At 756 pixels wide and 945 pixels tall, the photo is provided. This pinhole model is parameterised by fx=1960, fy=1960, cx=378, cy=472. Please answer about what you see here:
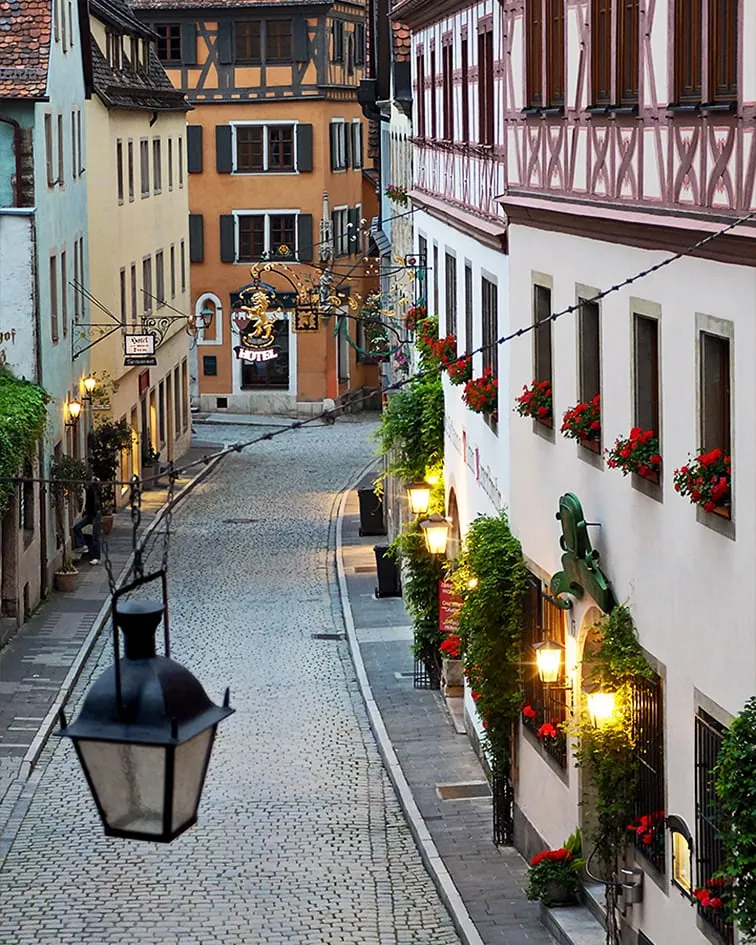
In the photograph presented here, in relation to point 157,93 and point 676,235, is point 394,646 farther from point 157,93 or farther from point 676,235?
point 157,93

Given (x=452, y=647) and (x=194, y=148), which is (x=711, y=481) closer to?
(x=452, y=647)

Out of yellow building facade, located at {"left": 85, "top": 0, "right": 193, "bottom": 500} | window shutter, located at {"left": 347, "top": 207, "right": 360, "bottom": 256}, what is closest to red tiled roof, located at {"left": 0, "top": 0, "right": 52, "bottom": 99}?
yellow building facade, located at {"left": 85, "top": 0, "right": 193, "bottom": 500}

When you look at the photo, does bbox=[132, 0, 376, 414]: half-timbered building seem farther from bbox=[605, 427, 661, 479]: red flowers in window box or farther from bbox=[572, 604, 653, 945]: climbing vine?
bbox=[605, 427, 661, 479]: red flowers in window box

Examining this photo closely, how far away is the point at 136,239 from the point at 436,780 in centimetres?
2474

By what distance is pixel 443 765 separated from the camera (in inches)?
826

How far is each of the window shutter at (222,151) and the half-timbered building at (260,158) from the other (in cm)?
3

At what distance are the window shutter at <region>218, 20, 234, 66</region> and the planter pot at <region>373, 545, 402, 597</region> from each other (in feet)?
94.8

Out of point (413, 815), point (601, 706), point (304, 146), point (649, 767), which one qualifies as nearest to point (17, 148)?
point (413, 815)

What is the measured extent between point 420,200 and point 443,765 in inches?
357

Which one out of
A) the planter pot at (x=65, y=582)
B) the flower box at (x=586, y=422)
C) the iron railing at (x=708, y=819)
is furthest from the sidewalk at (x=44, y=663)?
the iron railing at (x=708, y=819)

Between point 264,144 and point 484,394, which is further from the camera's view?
point 264,144

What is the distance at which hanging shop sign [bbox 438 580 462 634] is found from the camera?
20750 millimetres

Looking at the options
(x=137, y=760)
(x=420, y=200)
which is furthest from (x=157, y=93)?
(x=137, y=760)

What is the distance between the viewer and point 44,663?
2609 centimetres
